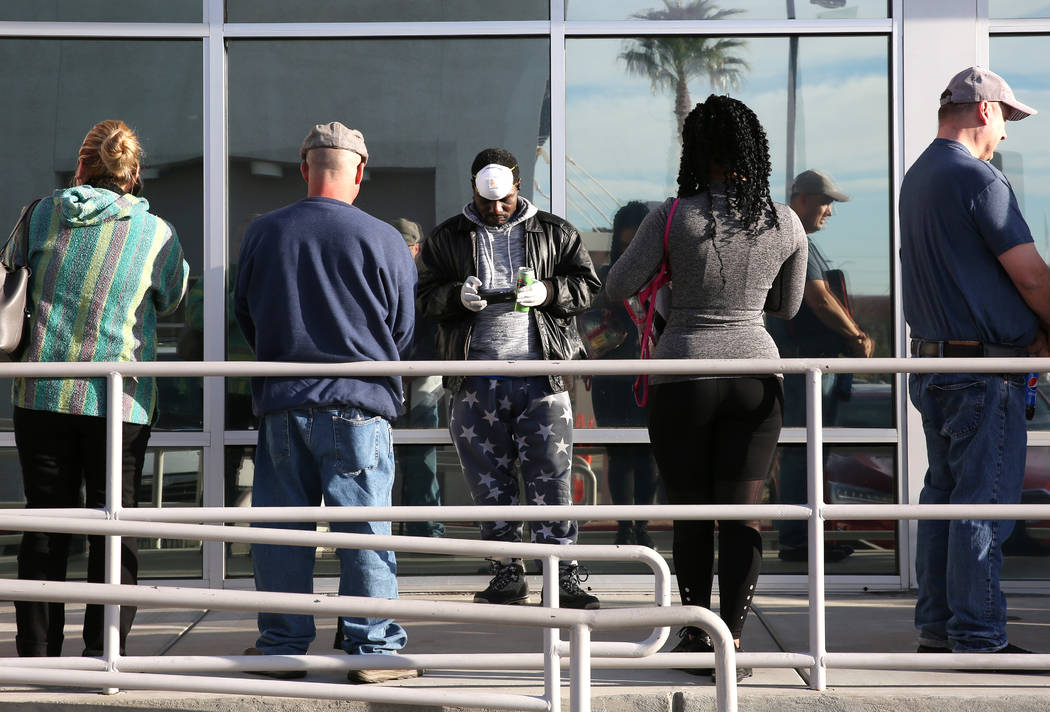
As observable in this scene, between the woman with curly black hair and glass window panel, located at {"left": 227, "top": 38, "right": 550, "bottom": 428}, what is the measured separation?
1.91m

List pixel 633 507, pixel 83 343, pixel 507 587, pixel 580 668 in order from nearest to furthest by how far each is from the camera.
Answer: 1. pixel 580 668
2. pixel 633 507
3. pixel 83 343
4. pixel 507 587

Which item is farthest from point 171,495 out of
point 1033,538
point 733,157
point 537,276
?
point 1033,538

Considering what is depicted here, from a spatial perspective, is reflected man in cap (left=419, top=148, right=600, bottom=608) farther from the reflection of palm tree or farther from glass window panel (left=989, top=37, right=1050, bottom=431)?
glass window panel (left=989, top=37, right=1050, bottom=431)

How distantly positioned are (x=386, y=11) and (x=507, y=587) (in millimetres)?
2811

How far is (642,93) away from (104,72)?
258 centimetres

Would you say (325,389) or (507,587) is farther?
(507,587)

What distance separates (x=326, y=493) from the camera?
12.6 feet

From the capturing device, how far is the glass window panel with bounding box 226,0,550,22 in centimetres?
576

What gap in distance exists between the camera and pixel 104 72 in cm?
571

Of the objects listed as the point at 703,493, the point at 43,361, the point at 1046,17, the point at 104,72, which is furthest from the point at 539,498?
the point at 1046,17

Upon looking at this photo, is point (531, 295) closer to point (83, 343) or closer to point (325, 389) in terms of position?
point (325, 389)

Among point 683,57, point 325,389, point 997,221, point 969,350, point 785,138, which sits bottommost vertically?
point 325,389

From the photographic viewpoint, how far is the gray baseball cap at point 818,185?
576cm

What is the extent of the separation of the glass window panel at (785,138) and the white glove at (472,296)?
118cm
